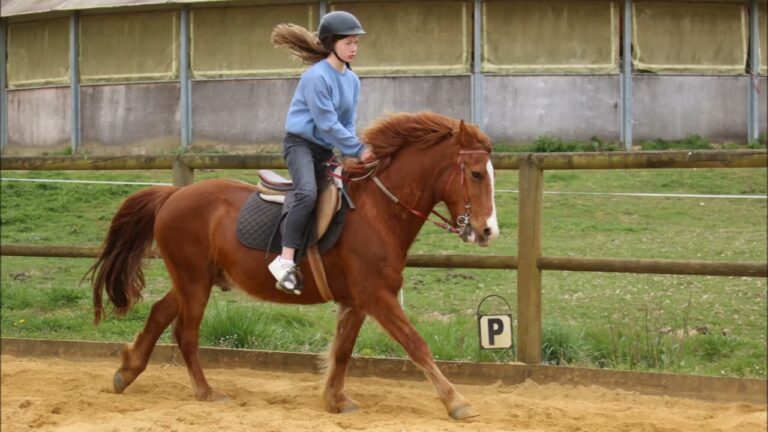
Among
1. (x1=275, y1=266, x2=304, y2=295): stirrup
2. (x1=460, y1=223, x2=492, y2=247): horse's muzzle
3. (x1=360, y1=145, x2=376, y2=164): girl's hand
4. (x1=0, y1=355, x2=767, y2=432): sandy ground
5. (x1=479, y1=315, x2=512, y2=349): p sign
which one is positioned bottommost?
(x1=0, y1=355, x2=767, y2=432): sandy ground

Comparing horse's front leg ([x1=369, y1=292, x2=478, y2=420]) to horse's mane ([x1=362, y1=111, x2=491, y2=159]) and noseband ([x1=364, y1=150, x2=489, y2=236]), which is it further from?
horse's mane ([x1=362, y1=111, x2=491, y2=159])

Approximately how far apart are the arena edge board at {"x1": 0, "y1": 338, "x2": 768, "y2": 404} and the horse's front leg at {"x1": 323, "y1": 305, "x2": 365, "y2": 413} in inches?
19.4

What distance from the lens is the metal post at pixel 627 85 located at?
66.1 ft

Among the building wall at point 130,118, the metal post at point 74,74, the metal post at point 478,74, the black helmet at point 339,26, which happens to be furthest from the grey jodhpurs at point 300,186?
the metal post at point 74,74

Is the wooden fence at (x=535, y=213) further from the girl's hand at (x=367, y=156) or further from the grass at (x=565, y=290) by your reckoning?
the girl's hand at (x=367, y=156)

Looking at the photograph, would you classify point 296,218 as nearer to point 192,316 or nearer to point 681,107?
point 192,316

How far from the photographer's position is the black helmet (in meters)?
6.76

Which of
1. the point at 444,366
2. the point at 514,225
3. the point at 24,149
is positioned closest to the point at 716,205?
the point at 514,225

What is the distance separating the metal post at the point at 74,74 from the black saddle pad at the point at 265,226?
53.4 feet

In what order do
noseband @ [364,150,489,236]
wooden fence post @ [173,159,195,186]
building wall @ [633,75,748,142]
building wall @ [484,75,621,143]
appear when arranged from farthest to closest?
building wall @ [633,75,748,142]
building wall @ [484,75,621,143]
wooden fence post @ [173,159,195,186]
noseband @ [364,150,489,236]

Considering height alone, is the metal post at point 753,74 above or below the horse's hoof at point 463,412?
above

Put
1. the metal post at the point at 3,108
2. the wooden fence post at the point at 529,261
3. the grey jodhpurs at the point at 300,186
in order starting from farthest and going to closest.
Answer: the metal post at the point at 3,108 → the wooden fence post at the point at 529,261 → the grey jodhpurs at the point at 300,186

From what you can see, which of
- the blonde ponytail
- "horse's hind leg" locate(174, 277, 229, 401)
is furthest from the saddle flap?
the blonde ponytail

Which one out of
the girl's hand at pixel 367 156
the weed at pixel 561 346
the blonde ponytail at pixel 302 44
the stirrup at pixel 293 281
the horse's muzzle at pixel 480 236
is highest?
the blonde ponytail at pixel 302 44
